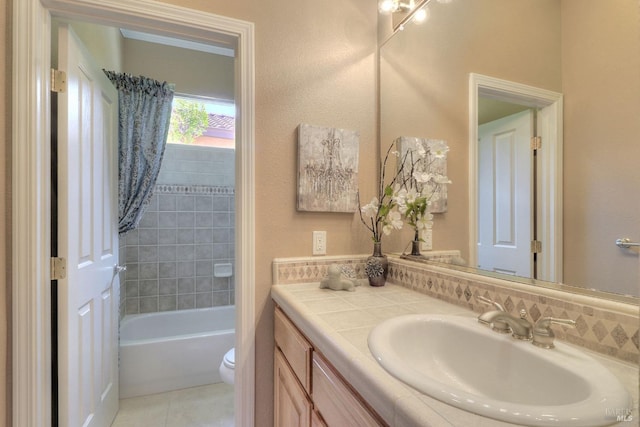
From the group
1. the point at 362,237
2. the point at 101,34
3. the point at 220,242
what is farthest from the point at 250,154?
the point at 220,242

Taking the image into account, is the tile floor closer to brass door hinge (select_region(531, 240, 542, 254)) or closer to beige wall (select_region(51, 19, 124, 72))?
brass door hinge (select_region(531, 240, 542, 254))

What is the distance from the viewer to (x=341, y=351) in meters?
0.68

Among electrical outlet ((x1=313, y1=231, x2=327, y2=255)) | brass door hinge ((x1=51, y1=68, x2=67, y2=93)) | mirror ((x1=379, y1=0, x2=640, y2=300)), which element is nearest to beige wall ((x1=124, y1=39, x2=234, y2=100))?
brass door hinge ((x1=51, y1=68, x2=67, y2=93))

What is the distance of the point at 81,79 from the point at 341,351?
1.69 meters

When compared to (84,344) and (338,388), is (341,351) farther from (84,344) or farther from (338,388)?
(84,344)

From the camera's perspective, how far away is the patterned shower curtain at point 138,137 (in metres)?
2.06

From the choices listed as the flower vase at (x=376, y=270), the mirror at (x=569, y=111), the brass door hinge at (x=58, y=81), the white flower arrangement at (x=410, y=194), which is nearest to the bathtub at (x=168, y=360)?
the flower vase at (x=376, y=270)

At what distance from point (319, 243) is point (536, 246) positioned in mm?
862

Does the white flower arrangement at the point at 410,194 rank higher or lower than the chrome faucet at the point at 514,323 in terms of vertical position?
higher

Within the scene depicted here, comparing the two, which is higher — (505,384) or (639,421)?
(639,421)

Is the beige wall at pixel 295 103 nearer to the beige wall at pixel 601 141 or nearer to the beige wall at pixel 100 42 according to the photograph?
the beige wall at pixel 100 42

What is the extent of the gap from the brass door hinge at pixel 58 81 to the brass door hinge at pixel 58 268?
28.5 inches

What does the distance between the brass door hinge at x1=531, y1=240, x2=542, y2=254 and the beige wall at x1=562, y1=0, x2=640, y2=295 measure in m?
0.06

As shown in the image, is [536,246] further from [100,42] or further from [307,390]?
[100,42]
